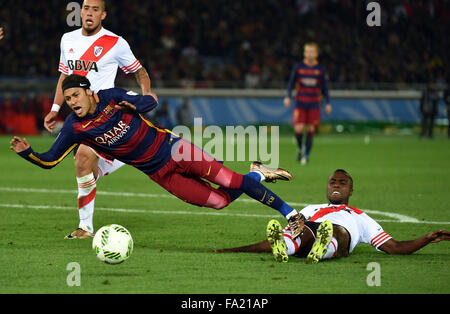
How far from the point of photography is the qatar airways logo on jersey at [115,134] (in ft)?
22.4

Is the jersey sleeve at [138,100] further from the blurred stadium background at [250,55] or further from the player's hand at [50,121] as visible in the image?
the blurred stadium background at [250,55]

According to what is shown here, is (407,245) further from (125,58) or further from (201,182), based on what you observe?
(125,58)

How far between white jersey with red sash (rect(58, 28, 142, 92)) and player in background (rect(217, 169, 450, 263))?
2.32 metres

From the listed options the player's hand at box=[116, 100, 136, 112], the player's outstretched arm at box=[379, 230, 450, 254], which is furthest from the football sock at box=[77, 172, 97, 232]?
the player's outstretched arm at box=[379, 230, 450, 254]

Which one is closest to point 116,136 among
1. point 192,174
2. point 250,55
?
point 192,174

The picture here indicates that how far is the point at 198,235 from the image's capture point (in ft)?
26.4

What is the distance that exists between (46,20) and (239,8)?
8.10 meters

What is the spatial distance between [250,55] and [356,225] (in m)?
24.7

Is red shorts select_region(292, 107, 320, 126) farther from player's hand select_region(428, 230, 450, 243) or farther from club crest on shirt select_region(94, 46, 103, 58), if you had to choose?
player's hand select_region(428, 230, 450, 243)

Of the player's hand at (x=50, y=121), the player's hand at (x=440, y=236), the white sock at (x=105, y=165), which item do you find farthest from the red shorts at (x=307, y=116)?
the player's hand at (x=440, y=236)

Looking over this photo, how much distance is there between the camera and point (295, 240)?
6.51 metres

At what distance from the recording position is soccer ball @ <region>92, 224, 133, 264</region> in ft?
20.2

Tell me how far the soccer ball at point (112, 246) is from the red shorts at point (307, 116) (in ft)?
38.0
